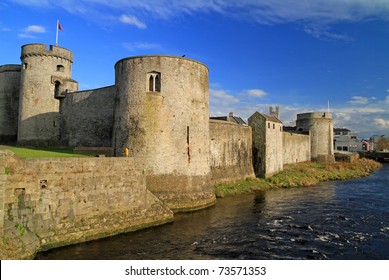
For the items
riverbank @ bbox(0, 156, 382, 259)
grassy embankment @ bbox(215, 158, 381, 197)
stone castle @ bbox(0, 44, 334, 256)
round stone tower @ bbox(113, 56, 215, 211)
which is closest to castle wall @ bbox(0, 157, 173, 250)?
stone castle @ bbox(0, 44, 334, 256)

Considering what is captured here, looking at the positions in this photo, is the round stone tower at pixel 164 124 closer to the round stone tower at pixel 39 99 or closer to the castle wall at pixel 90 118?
the castle wall at pixel 90 118

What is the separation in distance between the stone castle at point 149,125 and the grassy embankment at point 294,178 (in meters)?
1.02

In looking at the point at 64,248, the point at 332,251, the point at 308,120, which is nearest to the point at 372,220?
the point at 332,251

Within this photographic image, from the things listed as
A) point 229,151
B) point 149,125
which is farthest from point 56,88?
point 229,151

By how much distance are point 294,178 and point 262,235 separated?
17.5 m

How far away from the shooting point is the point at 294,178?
29.2m

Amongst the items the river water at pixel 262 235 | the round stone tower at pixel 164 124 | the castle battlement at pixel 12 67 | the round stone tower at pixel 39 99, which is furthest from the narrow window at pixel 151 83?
the castle battlement at pixel 12 67

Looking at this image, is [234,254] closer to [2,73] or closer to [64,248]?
[64,248]

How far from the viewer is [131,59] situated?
1770 cm

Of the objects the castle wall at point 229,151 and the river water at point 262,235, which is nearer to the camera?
the river water at point 262,235

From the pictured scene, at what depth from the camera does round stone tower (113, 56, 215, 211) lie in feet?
55.6

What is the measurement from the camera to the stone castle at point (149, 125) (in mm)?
17047

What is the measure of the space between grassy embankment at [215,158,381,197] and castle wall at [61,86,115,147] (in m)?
9.58

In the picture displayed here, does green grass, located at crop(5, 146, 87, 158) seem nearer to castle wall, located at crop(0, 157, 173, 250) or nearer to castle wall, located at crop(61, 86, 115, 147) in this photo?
castle wall, located at crop(61, 86, 115, 147)
